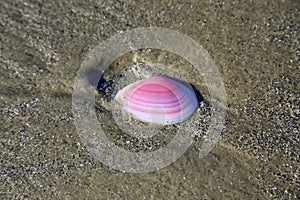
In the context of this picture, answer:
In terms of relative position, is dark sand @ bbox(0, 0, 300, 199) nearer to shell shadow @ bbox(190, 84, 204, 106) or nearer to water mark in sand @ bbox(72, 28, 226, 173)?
water mark in sand @ bbox(72, 28, 226, 173)

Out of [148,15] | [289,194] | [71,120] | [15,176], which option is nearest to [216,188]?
[289,194]

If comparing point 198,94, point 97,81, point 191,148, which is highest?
point 198,94

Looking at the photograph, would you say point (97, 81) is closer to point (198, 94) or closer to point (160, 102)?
point (160, 102)

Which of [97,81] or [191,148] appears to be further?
[97,81]

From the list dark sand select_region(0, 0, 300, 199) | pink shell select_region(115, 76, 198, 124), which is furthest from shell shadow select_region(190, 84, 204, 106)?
dark sand select_region(0, 0, 300, 199)

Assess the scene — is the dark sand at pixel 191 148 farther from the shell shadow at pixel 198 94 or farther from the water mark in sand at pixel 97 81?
the shell shadow at pixel 198 94

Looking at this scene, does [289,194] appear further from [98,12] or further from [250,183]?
[98,12]

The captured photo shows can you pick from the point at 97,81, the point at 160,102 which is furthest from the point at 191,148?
the point at 97,81
